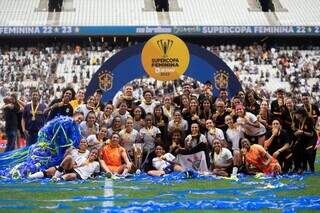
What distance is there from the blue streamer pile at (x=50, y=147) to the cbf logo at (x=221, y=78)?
5014 millimetres

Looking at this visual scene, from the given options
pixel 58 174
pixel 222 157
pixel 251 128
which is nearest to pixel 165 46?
pixel 251 128

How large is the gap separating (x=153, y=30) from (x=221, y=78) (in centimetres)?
2568

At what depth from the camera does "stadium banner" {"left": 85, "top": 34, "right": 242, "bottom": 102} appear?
1448 cm

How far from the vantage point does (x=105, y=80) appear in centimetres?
1456

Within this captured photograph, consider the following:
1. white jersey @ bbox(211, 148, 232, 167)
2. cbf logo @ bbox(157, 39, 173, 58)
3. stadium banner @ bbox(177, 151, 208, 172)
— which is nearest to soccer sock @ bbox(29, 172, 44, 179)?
stadium banner @ bbox(177, 151, 208, 172)

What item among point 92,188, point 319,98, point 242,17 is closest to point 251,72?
point 319,98

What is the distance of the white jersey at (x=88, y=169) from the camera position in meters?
9.82

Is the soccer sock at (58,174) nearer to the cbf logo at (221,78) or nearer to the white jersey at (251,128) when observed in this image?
the white jersey at (251,128)

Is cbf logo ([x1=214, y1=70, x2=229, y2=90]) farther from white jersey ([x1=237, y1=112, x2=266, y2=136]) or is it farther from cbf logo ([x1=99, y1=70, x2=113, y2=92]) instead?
white jersey ([x1=237, y1=112, x2=266, y2=136])

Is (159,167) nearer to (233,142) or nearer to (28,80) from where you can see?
(233,142)

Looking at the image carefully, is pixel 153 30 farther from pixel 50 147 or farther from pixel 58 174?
pixel 58 174

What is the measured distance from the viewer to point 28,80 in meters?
33.9

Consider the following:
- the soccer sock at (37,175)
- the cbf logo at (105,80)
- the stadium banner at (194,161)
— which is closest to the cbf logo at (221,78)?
the cbf logo at (105,80)

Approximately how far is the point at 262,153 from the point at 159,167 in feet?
5.88
